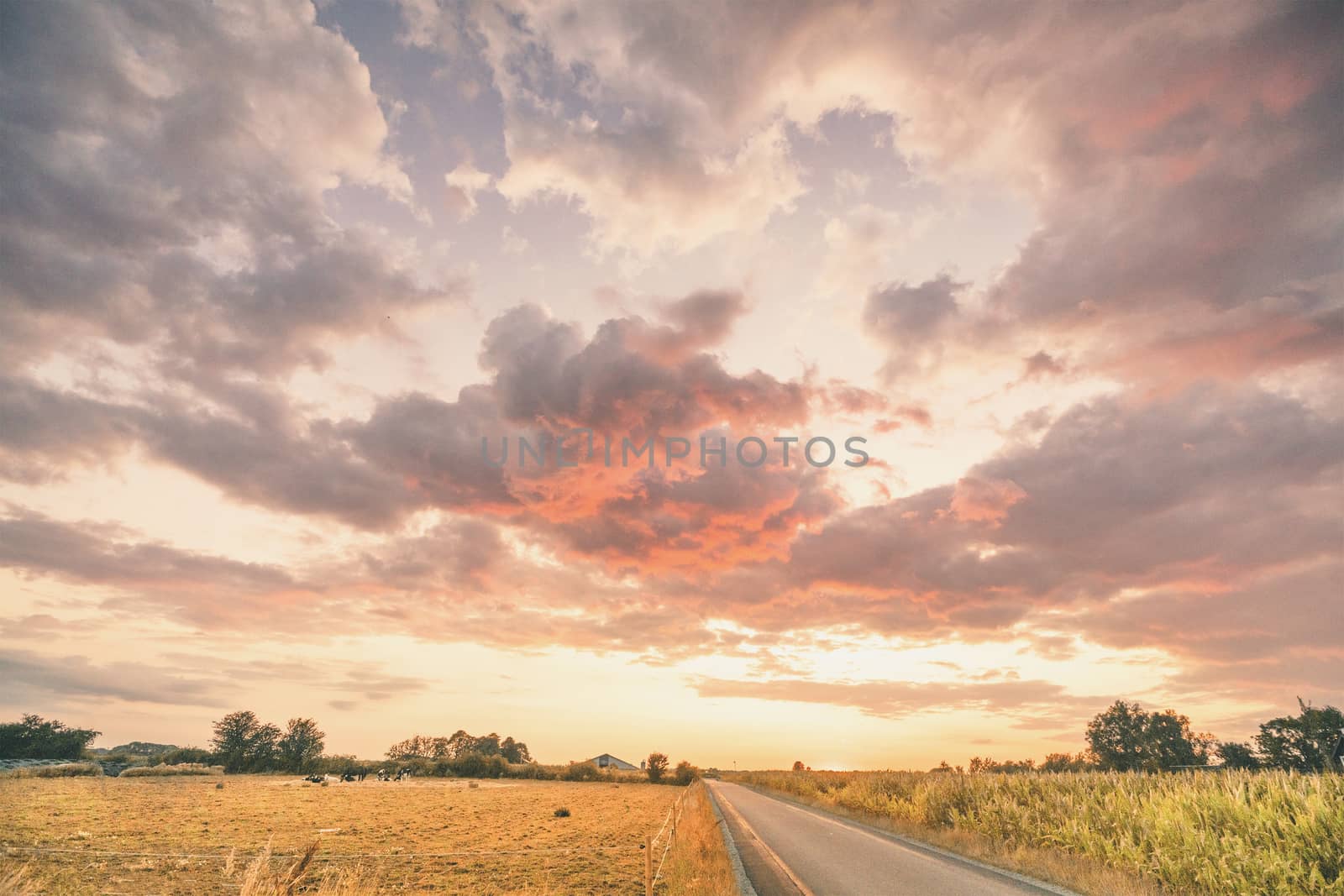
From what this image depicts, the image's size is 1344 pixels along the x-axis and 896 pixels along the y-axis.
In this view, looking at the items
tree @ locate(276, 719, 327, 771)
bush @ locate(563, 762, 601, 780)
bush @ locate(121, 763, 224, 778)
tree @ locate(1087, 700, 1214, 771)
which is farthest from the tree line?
tree @ locate(276, 719, 327, 771)

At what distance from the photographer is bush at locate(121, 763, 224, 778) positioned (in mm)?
89688

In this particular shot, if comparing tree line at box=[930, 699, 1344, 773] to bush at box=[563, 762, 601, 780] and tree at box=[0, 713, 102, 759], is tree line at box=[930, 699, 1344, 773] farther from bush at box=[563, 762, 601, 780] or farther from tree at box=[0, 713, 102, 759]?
tree at box=[0, 713, 102, 759]

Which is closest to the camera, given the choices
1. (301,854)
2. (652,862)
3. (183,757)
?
(652,862)

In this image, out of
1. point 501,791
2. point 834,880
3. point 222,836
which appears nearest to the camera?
point 834,880

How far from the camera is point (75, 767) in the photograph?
8600 centimetres

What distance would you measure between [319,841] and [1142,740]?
128m

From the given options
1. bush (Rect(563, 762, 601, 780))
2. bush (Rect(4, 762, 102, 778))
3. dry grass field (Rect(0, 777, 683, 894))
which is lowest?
bush (Rect(563, 762, 601, 780))

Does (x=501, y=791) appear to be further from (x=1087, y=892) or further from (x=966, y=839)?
(x=1087, y=892)

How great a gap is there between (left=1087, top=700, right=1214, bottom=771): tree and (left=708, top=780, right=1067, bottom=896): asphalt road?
108343mm

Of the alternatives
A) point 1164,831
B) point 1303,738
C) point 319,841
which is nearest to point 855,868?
point 1164,831

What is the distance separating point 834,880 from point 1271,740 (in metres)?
114

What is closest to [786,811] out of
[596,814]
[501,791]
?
[596,814]

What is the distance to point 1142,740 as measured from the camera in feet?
343

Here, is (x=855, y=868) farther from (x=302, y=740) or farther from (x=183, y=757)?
(x=302, y=740)
